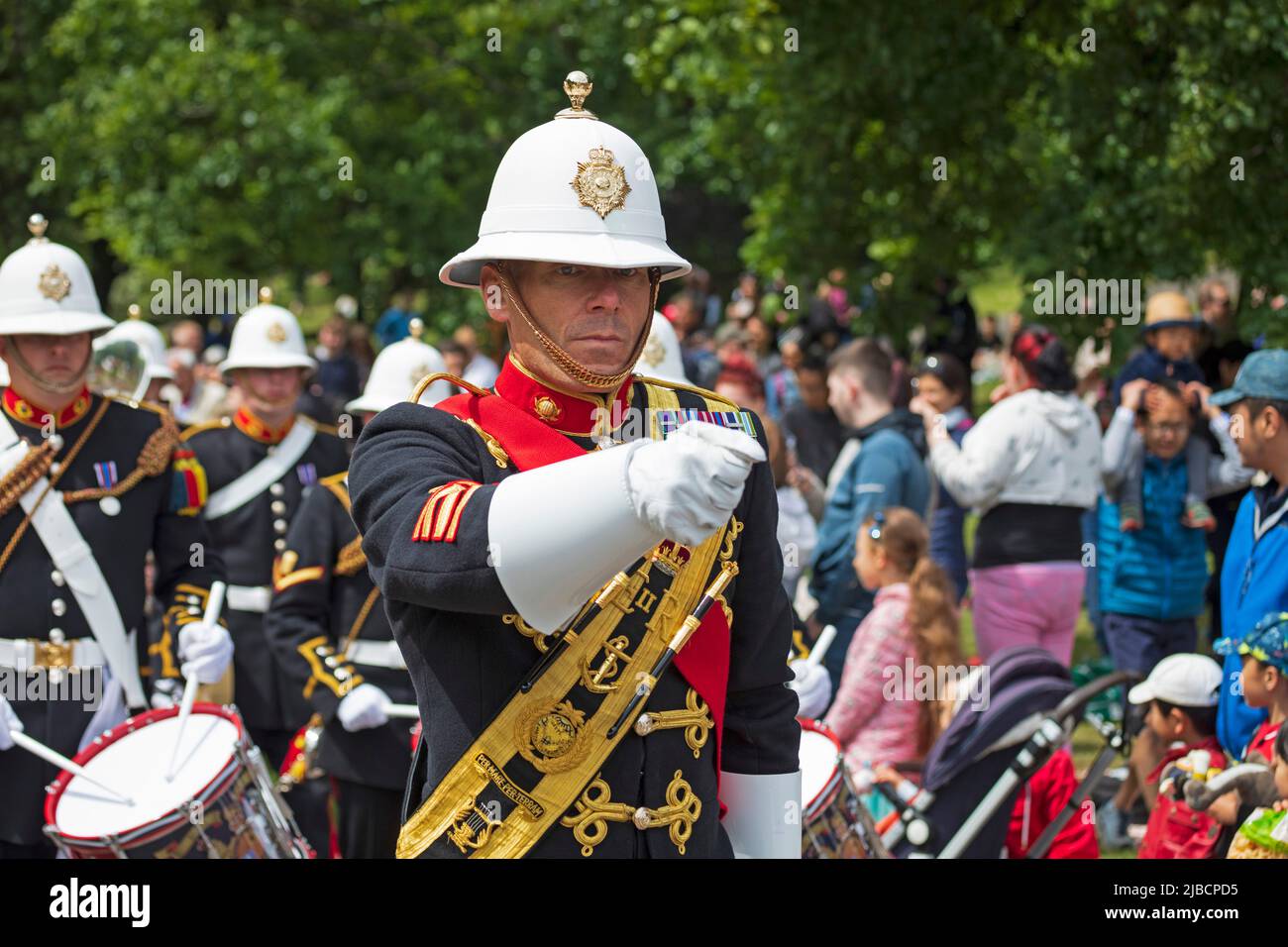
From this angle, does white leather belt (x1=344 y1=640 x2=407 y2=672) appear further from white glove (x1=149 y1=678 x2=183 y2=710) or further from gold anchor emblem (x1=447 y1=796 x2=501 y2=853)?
gold anchor emblem (x1=447 y1=796 x2=501 y2=853)

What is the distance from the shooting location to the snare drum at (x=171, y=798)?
536 centimetres

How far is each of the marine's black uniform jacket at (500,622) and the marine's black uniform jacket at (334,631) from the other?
10.1ft

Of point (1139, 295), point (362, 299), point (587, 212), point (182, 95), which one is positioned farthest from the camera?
point (362, 299)

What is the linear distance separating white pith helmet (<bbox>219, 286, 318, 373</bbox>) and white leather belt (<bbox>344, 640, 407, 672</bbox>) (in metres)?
2.12

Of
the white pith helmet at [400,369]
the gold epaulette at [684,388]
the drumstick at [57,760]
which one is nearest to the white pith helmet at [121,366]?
the white pith helmet at [400,369]

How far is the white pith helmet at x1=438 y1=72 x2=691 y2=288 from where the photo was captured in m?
3.39

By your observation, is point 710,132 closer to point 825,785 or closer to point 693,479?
point 825,785

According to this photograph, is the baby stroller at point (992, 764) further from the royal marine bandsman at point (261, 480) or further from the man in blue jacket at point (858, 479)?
the royal marine bandsman at point (261, 480)

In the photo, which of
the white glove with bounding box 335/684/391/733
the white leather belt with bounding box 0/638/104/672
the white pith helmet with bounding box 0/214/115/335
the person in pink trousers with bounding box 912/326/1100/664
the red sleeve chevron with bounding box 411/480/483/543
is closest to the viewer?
the red sleeve chevron with bounding box 411/480/483/543

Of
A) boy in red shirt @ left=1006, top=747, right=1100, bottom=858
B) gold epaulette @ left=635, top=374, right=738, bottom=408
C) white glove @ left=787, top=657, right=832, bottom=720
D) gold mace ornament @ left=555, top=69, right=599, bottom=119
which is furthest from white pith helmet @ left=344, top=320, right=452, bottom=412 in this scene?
gold mace ornament @ left=555, top=69, right=599, bottom=119

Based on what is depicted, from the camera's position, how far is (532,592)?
9.55 feet

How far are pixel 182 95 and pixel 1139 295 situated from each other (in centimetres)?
990
